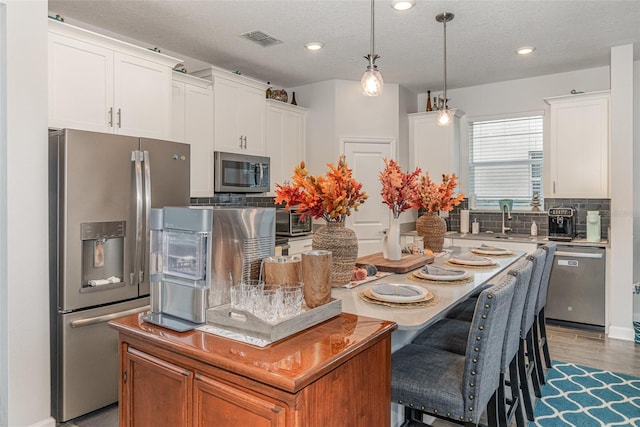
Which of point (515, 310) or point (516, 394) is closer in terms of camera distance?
point (515, 310)

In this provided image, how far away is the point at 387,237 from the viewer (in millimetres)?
2666

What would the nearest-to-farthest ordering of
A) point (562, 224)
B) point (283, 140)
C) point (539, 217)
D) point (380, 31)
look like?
1. point (380, 31)
2. point (562, 224)
3. point (283, 140)
4. point (539, 217)

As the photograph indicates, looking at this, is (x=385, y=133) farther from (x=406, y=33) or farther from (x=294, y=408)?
(x=294, y=408)

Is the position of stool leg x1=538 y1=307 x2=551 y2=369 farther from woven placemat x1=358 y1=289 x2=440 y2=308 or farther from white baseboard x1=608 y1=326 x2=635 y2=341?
woven placemat x1=358 y1=289 x2=440 y2=308

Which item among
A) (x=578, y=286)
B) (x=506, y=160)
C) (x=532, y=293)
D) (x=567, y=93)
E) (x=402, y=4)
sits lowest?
(x=578, y=286)

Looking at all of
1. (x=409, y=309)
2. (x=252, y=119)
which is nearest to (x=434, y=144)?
(x=252, y=119)

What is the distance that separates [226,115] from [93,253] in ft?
6.76

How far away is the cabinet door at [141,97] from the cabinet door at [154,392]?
214 cm

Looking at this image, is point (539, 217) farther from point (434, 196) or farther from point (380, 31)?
point (380, 31)

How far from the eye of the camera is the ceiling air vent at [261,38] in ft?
11.9

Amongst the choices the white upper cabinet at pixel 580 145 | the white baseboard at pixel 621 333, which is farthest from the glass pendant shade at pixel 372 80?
the white baseboard at pixel 621 333

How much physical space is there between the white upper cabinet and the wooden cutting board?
2.66 metres

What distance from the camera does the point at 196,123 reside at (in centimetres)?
391

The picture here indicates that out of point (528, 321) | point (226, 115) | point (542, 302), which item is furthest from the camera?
point (226, 115)
